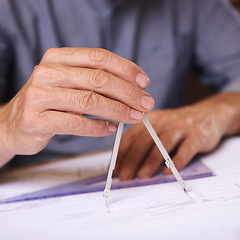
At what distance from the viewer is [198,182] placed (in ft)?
1.27

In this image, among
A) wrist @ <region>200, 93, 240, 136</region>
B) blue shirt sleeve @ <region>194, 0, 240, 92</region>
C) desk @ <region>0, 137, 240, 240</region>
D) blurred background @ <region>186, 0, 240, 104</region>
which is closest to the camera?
desk @ <region>0, 137, 240, 240</region>

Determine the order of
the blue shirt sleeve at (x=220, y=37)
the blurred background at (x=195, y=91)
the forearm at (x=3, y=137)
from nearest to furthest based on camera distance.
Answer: the forearm at (x=3, y=137)
the blue shirt sleeve at (x=220, y=37)
the blurred background at (x=195, y=91)

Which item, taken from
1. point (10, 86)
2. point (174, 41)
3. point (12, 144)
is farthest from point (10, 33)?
point (174, 41)

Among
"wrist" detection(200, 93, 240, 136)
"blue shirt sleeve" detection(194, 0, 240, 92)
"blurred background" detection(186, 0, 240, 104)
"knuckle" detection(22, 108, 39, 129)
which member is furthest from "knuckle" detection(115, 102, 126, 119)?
"blurred background" detection(186, 0, 240, 104)

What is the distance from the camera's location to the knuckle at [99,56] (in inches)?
13.2

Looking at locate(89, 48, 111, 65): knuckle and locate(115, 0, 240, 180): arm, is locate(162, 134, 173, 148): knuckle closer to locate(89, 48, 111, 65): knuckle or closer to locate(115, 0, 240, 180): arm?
locate(115, 0, 240, 180): arm

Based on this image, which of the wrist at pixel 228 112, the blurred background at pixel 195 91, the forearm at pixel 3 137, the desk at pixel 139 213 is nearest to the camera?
the desk at pixel 139 213

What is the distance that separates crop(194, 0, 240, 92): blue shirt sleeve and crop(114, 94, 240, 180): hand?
268mm

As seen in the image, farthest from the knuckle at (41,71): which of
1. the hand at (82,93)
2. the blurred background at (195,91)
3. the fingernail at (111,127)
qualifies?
the blurred background at (195,91)

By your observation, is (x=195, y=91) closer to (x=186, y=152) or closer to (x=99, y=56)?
(x=186, y=152)

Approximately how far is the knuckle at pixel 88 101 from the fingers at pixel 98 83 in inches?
0.4

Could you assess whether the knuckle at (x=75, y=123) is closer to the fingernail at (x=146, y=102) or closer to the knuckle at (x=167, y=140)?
the fingernail at (x=146, y=102)

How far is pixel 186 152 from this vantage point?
0.46m

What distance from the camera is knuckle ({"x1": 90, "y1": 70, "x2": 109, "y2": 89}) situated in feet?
1.08
